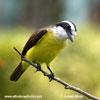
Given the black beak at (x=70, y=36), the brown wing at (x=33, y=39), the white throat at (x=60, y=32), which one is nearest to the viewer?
the black beak at (x=70, y=36)

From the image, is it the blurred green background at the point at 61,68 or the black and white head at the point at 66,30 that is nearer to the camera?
the black and white head at the point at 66,30

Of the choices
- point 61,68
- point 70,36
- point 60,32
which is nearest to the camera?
point 70,36

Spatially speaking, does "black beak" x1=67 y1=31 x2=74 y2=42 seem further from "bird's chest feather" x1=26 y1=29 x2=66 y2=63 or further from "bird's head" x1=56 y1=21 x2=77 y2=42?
"bird's chest feather" x1=26 y1=29 x2=66 y2=63

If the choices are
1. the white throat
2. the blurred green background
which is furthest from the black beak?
the blurred green background

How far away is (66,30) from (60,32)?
0.24 m

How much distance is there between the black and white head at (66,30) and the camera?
388 centimetres

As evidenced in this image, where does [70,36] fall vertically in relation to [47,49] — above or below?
above

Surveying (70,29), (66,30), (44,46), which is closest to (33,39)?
(44,46)

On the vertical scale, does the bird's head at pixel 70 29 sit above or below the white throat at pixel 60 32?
above

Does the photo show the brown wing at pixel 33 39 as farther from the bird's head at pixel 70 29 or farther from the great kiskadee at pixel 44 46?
the bird's head at pixel 70 29

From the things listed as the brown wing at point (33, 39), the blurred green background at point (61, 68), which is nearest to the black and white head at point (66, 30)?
the brown wing at point (33, 39)

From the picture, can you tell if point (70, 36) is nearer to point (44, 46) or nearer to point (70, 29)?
point (70, 29)

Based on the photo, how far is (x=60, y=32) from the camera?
4.29 metres

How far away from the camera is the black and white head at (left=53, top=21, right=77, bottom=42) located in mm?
3884
